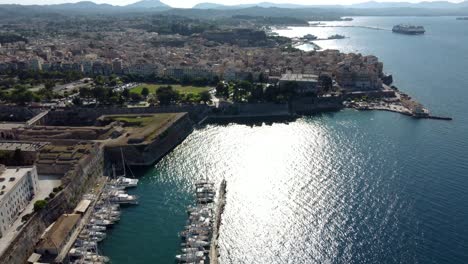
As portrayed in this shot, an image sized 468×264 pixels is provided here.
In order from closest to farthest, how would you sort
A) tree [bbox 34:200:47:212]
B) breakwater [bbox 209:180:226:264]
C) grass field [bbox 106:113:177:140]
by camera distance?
breakwater [bbox 209:180:226:264] → tree [bbox 34:200:47:212] → grass field [bbox 106:113:177:140]

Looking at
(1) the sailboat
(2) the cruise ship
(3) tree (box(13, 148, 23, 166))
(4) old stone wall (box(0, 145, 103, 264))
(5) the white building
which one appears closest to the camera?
(4) old stone wall (box(0, 145, 103, 264))

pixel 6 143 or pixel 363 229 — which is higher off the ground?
pixel 6 143

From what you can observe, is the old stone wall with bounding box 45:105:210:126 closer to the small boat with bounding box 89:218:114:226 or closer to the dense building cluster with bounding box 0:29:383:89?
the dense building cluster with bounding box 0:29:383:89

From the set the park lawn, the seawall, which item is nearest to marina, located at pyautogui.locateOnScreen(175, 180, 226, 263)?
the seawall

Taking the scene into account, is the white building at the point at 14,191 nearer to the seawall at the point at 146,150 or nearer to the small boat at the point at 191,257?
the seawall at the point at 146,150

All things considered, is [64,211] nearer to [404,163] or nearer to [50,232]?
[50,232]

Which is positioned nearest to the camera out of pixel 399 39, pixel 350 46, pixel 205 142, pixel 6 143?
pixel 6 143

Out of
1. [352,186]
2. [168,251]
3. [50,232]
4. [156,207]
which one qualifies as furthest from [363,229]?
Result: [50,232]
